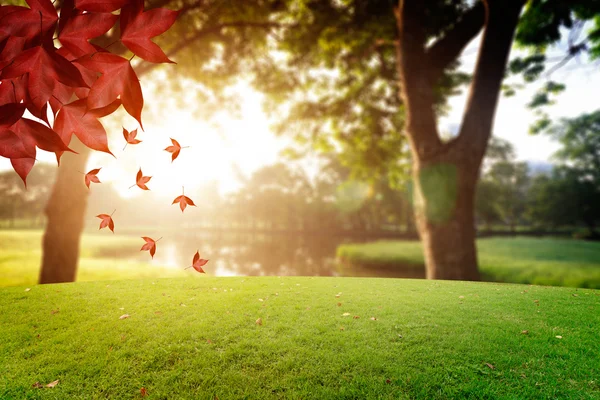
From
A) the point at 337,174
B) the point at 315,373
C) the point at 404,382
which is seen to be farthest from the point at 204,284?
the point at 337,174

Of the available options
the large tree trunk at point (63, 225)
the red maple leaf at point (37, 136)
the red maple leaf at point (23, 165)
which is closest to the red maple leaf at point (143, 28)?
the red maple leaf at point (37, 136)

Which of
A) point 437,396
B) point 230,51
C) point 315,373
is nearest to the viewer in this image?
point 437,396

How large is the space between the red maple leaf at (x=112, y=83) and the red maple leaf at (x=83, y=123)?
53mm

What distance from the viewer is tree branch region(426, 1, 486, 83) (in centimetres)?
781

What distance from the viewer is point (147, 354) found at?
111 inches

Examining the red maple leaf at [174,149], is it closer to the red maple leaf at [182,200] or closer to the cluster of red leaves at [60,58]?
the red maple leaf at [182,200]

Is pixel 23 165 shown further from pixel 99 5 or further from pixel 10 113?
pixel 99 5

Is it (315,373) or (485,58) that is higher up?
(485,58)

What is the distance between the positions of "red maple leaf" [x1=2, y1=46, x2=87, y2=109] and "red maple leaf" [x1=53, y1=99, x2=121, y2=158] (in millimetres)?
65

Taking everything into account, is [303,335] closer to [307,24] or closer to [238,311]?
[238,311]

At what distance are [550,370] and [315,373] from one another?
2001mm

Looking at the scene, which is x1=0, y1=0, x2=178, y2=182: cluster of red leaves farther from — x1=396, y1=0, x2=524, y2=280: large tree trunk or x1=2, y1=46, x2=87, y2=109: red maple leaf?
x1=396, y1=0, x2=524, y2=280: large tree trunk

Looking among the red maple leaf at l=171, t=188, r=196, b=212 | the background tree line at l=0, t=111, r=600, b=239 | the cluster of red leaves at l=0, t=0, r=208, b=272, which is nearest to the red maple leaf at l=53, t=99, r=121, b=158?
the cluster of red leaves at l=0, t=0, r=208, b=272

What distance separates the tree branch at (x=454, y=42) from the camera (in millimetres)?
7812
